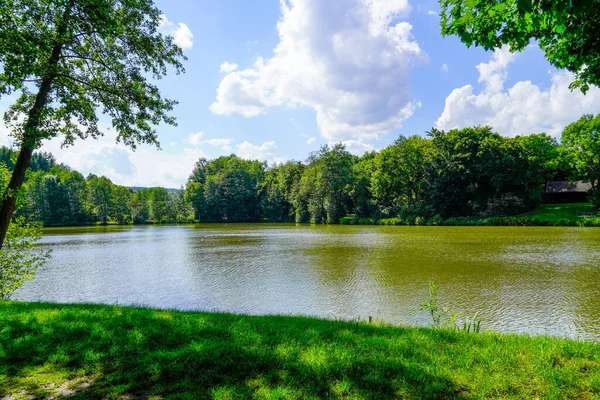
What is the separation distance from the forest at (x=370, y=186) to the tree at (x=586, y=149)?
13 centimetres

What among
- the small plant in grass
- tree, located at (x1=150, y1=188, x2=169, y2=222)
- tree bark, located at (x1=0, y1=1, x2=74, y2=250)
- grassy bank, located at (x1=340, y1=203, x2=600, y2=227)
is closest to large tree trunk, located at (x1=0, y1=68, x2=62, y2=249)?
tree bark, located at (x1=0, y1=1, x2=74, y2=250)

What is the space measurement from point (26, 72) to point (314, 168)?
6878 centimetres

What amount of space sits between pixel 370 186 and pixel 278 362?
208 feet

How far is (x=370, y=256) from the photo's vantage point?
22.9 meters

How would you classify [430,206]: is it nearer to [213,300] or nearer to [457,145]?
[457,145]

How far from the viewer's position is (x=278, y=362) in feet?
15.1

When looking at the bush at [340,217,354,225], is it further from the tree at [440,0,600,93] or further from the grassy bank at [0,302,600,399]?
the tree at [440,0,600,93]

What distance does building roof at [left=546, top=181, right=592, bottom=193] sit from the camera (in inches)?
2050

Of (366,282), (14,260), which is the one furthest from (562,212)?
(14,260)

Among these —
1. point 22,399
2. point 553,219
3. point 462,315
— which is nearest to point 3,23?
point 22,399

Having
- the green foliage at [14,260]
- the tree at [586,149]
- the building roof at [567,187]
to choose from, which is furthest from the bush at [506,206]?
the green foliage at [14,260]

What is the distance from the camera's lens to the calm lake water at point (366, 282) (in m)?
11.1

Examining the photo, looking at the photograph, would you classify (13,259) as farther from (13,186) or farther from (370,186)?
(370,186)

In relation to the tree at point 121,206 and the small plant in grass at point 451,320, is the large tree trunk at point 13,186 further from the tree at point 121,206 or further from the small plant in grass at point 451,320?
the tree at point 121,206
